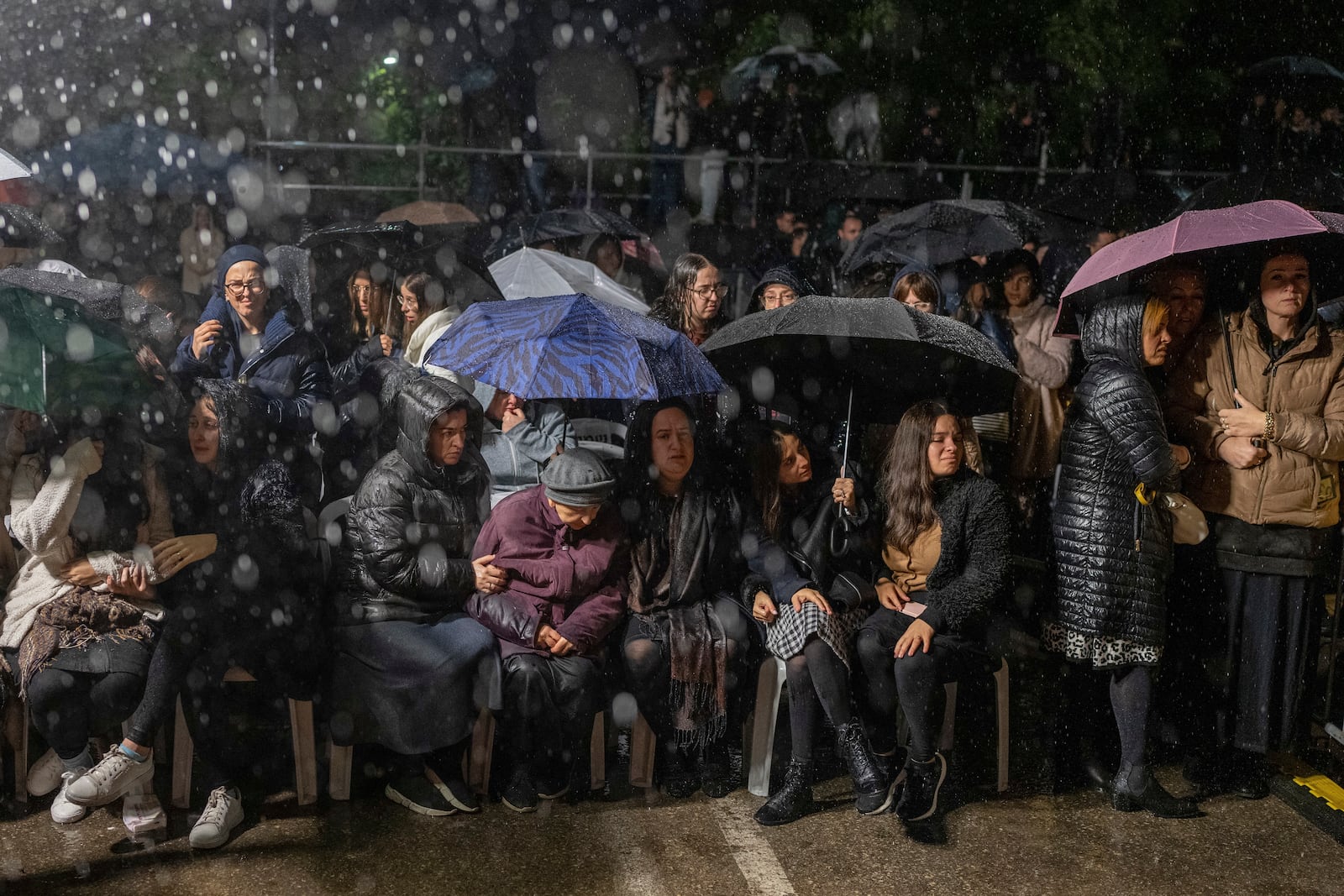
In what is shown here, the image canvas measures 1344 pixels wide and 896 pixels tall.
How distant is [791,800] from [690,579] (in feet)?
3.19

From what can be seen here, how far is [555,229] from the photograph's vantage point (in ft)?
27.4

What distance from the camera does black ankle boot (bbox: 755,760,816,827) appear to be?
4809mm

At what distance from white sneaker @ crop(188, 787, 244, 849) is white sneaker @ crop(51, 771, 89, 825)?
16.8 inches

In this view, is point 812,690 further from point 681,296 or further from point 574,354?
point 681,296

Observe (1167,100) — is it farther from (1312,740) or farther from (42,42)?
(42,42)

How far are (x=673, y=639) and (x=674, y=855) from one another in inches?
33.8

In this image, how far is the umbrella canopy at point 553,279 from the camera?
7.15m

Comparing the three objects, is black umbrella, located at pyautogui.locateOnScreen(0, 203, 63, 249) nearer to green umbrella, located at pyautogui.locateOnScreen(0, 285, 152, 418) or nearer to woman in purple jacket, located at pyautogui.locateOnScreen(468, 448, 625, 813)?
green umbrella, located at pyautogui.locateOnScreen(0, 285, 152, 418)

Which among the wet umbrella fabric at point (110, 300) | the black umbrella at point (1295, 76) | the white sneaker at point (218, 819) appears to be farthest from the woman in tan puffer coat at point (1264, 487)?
the black umbrella at point (1295, 76)

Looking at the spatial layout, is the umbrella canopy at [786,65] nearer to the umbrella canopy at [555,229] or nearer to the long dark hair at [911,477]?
the umbrella canopy at [555,229]

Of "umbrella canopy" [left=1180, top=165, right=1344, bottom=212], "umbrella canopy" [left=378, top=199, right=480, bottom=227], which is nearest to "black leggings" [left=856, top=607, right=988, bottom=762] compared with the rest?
"umbrella canopy" [left=1180, top=165, right=1344, bottom=212]

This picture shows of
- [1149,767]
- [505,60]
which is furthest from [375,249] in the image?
[505,60]

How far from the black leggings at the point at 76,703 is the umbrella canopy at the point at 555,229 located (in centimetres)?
442

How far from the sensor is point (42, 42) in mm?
14383
